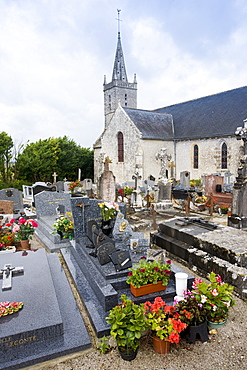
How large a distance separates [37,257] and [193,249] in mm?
3410

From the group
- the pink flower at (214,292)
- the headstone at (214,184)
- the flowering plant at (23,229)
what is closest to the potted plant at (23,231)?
the flowering plant at (23,229)

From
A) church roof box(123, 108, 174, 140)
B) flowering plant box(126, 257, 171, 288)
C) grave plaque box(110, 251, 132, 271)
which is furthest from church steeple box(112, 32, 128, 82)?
flowering plant box(126, 257, 171, 288)

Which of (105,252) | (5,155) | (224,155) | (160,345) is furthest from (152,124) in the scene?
(160,345)

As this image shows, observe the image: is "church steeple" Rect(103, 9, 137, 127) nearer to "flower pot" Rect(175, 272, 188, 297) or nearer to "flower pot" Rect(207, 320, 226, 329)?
"flower pot" Rect(175, 272, 188, 297)

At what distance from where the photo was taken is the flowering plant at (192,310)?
3286 millimetres

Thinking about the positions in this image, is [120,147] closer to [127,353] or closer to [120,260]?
[120,260]

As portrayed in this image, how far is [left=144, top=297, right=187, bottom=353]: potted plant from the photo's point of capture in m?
3.00

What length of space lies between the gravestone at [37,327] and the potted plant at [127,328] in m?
0.55

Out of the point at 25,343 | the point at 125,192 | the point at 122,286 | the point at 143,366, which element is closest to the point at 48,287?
the point at 25,343

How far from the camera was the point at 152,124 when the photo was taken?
23.3 meters

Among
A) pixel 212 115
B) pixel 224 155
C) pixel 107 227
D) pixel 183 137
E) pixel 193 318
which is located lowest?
pixel 193 318

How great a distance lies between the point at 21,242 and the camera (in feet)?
21.3

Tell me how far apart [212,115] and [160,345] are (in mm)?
21146

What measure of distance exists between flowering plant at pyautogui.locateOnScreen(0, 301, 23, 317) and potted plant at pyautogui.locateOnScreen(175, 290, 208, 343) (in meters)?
2.21
